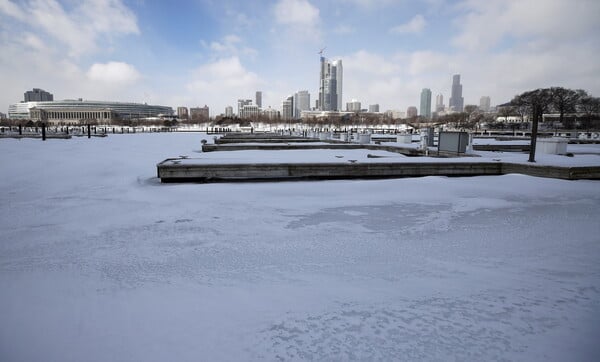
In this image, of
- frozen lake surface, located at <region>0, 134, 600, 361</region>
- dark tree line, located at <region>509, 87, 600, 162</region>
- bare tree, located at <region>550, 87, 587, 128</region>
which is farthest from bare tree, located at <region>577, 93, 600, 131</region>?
frozen lake surface, located at <region>0, 134, 600, 361</region>

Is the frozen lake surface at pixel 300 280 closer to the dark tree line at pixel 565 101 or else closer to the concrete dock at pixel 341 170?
the concrete dock at pixel 341 170

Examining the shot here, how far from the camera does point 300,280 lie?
4.89m

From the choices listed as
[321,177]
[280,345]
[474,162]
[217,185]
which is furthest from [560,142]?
[280,345]

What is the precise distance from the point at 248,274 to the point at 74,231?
13.8 feet

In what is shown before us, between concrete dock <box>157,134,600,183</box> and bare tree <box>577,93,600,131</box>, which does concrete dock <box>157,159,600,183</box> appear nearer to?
concrete dock <box>157,134,600,183</box>

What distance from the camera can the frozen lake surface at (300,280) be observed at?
139 inches

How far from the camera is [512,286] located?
4.72 meters

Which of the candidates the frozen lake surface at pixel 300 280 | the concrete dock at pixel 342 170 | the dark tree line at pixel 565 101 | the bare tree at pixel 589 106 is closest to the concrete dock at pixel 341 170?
the concrete dock at pixel 342 170

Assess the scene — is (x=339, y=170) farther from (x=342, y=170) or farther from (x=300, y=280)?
(x=300, y=280)

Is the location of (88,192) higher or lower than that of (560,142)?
lower

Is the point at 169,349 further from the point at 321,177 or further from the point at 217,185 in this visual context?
the point at 321,177

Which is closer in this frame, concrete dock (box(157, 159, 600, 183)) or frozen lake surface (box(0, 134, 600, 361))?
frozen lake surface (box(0, 134, 600, 361))

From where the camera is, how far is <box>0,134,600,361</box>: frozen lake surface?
3.54 meters

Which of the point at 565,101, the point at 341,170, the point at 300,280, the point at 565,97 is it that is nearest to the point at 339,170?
the point at 341,170
